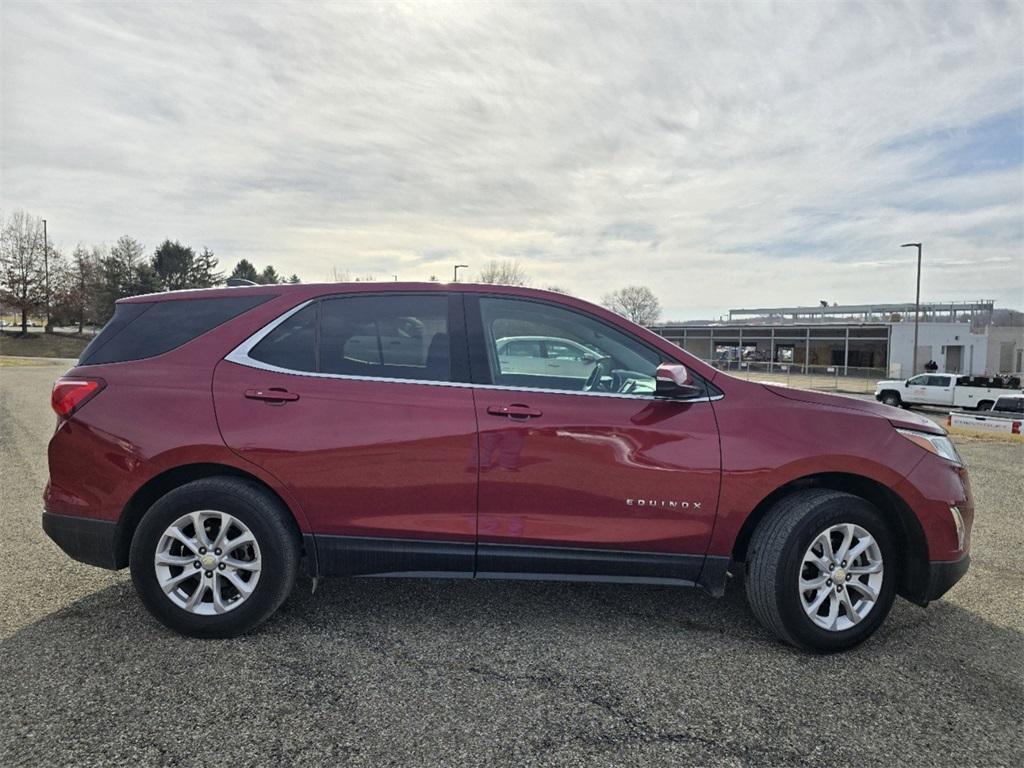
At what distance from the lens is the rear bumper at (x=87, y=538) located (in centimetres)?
310

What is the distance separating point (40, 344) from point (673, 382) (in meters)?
57.3

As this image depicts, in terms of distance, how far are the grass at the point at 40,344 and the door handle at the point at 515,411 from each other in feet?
160

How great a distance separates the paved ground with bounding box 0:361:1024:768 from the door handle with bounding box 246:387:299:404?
3.84ft

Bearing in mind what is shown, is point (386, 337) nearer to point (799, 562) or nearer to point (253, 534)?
point (253, 534)

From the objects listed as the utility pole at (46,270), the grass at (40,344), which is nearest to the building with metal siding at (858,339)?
the grass at (40,344)

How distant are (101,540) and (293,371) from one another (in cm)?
125

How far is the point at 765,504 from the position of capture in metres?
3.13

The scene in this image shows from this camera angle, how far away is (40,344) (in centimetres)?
4734

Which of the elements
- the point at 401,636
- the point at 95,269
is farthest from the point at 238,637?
the point at 95,269

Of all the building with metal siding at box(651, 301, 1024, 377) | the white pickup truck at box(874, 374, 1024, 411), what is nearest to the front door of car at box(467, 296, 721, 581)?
the white pickup truck at box(874, 374, 1024, 411)

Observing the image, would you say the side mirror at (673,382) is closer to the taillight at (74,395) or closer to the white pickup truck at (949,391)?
the taillight at (74,395)

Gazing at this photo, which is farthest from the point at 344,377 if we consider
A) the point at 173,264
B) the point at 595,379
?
the point at 173,264

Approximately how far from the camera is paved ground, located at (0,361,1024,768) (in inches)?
91.0

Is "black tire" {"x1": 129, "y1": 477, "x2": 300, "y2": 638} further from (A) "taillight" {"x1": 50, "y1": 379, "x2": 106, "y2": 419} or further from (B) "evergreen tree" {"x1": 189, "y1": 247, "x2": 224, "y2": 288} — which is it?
(B) "evergreen tree" {"x1": 189, "y1": 247, "x2": 224, "y2": 288}
